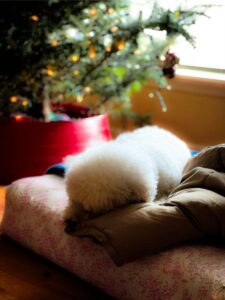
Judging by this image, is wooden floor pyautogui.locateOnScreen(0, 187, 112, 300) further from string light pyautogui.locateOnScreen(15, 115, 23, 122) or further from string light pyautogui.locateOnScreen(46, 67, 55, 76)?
string light pyautogui.locateOnScreen(46, 67, 55, 76)

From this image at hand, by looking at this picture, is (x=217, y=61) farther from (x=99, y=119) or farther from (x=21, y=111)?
(x=21, y=111)

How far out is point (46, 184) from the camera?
159 cm

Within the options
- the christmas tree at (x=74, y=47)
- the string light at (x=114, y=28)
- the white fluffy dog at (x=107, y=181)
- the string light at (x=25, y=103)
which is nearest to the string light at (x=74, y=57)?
the christmas tree at (x=74, y=47)

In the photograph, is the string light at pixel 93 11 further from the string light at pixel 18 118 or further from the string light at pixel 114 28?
the string light at pixel 18 118

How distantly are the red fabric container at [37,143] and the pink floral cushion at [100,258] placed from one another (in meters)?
0.51

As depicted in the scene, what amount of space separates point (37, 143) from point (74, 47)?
50cm

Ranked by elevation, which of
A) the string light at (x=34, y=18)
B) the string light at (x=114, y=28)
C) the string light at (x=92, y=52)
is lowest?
the string light at (x=92, y=52)

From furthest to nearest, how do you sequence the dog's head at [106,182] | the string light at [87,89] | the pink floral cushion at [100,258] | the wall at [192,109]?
the wall at [192,109], the string light at [87,89], the dog's head at [106,182], the pink floral cushion at [100,258]

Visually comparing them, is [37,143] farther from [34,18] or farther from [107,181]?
[107,181]

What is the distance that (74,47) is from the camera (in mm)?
2104

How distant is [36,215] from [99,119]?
91 cm

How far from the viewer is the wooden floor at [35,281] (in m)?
1.27

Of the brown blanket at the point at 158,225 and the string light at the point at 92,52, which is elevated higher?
the string light at the point at 92,52

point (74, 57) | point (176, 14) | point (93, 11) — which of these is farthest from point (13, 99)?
point (176, 14)
